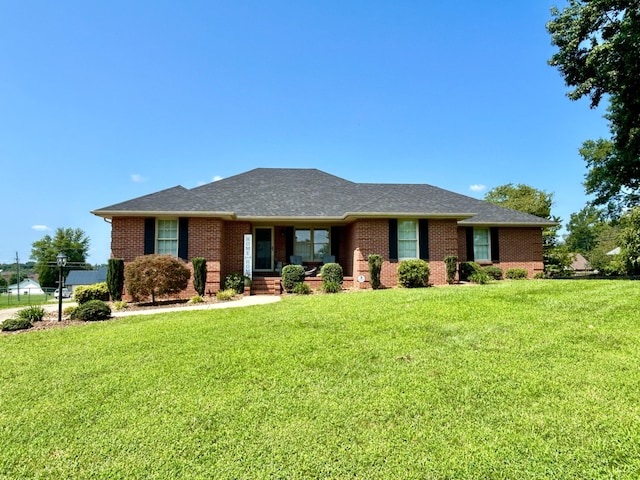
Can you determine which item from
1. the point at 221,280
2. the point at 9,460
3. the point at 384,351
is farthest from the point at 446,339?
the point at 221,280

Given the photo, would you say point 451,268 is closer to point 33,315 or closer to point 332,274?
point 332,274

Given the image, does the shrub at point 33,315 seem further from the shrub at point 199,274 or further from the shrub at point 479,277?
the shrub at point 479,277

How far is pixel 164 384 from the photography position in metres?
4.09

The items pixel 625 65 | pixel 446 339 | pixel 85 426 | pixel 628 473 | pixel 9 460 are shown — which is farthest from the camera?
pixel 625 65

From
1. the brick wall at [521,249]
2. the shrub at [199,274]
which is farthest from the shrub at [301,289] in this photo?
the brick wall at [521,249]

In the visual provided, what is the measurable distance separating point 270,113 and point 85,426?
14868mm

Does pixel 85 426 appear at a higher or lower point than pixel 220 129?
lower

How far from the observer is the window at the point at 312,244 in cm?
1628

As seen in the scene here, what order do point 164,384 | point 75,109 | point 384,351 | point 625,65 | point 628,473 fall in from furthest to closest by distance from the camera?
point 75,109 < point 625,65 < point 384,351 < point 164,384 < point 628,473

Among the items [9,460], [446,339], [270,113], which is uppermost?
[270,113]

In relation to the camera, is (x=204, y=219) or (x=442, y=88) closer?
(x=204, y=219)

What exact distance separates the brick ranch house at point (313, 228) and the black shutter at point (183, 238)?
0.12 feet

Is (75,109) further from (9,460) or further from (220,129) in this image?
(9,460)

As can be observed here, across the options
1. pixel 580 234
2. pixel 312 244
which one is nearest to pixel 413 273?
pixel 312 244
